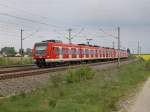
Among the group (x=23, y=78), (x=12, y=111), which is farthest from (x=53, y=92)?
(x=23, y=78)

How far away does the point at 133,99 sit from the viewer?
16.0 metres

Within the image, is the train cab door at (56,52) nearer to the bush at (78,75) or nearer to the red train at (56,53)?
the red train at (56,53)

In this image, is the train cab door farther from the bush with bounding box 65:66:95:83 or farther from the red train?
the bush with bounding box 65:66:95:83

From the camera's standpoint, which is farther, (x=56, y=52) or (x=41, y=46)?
(x=56, y=52)

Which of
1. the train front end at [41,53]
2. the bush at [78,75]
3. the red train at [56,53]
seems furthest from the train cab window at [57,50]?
the bush at [78,75]

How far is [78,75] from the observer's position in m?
24.6

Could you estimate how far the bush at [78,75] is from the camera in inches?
894

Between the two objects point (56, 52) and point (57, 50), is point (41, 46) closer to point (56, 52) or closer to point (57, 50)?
point (56, 52)

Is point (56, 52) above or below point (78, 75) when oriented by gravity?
above

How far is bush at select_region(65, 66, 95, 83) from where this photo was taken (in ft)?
74.5

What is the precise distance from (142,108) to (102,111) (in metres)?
1.84

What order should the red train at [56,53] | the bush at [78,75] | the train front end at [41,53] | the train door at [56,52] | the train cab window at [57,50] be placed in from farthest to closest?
the train cab window at [57,50] → the train door at [56,52] → the red train at [56,53] → the train front end at [41,53] → the bush at [78,75]

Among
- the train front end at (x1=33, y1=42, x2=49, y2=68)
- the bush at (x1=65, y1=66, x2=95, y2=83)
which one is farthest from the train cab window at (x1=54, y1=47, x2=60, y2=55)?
the bush at (x1=65, y1=66, x2=95, y2=83)

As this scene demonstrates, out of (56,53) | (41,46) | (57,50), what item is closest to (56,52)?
(56,53)
